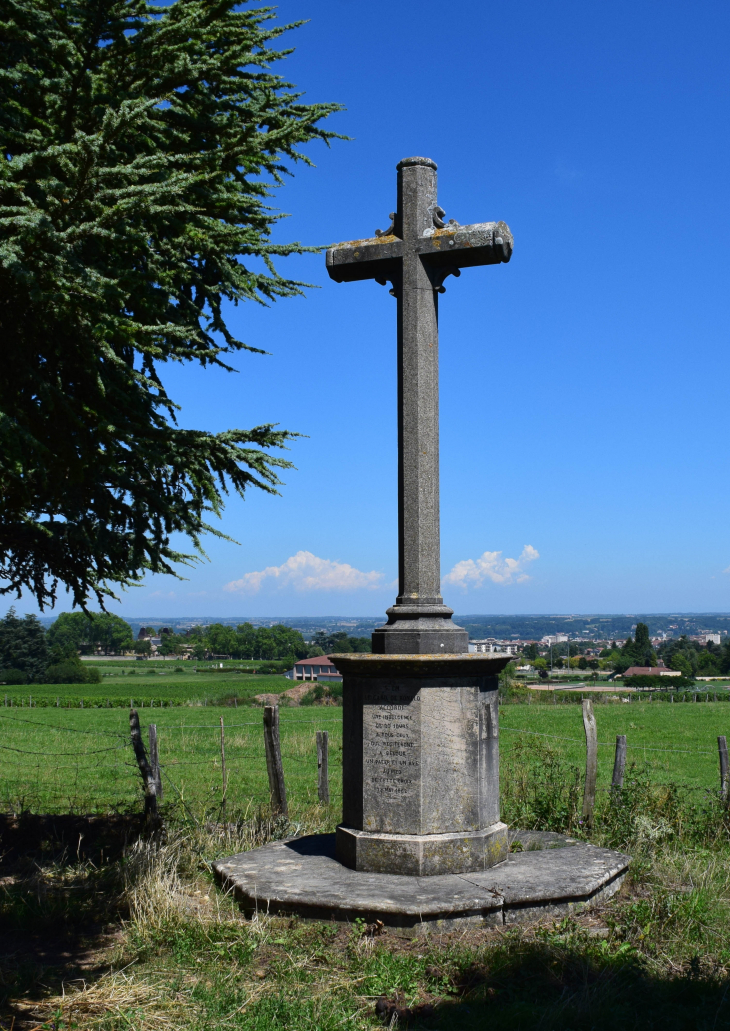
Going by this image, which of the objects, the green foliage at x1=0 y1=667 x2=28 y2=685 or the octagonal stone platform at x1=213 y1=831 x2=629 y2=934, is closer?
the octagonal stone platform at x1=213 y1=831 x2=629 y2=934

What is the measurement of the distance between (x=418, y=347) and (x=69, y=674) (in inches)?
2386

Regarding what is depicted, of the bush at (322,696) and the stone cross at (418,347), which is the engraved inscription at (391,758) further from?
the bush at (322,696)

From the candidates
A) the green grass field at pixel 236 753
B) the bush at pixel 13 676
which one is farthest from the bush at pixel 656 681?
the bush at pixel 13 676

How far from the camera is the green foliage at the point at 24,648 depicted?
199ft

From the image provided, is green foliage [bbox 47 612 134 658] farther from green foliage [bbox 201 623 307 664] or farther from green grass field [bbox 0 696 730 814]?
green grass field [bbox 0 696 730 814]

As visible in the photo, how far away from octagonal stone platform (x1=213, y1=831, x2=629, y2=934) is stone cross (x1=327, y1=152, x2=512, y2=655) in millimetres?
1423

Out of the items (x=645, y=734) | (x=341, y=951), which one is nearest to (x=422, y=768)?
(x=341, y=951)

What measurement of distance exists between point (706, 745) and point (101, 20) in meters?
20.3

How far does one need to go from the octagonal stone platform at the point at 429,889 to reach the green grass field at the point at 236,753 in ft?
10.9

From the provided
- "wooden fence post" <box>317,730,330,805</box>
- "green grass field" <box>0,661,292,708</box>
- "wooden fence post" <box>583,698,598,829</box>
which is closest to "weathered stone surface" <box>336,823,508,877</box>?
"wooden fence post" <box>583,698,598,829</box>

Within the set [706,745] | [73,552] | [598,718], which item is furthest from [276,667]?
[73,552]

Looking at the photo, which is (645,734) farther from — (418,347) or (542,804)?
(418,347)

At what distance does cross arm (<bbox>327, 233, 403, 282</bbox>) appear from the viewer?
6.21m

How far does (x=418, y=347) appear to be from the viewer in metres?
6.07
